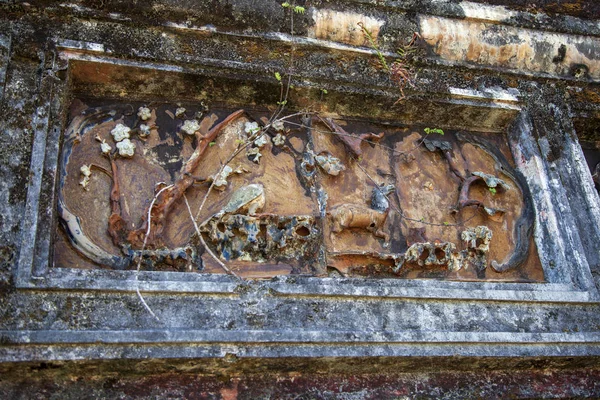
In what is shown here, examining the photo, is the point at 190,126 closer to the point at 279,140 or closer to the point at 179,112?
the point at 179,112

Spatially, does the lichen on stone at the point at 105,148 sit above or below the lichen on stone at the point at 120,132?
below

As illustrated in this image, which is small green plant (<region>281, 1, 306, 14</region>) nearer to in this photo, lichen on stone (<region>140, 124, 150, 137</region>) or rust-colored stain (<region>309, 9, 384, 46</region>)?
rust-colored stain (<region>309, 9, 384, 46</region>)

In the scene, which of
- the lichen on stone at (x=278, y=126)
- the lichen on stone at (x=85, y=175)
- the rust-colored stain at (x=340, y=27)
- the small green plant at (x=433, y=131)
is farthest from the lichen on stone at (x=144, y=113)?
the small green plant at (x=433, y=131)

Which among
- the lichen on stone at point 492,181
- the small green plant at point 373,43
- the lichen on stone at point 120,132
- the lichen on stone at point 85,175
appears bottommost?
the lichen on stone at point 85,175

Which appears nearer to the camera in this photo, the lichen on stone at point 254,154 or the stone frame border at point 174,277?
the stone frame border at point 174,277

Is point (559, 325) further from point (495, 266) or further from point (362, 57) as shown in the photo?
point (362, 57)

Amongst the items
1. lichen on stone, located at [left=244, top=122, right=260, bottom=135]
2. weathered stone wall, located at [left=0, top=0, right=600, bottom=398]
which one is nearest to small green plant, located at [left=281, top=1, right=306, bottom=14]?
weathered stone wall, located at [left=0, top=0, right=600, bottom=398]

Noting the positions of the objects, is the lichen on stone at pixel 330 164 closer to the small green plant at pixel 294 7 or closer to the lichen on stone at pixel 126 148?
the small green plant at pixel 294 7
